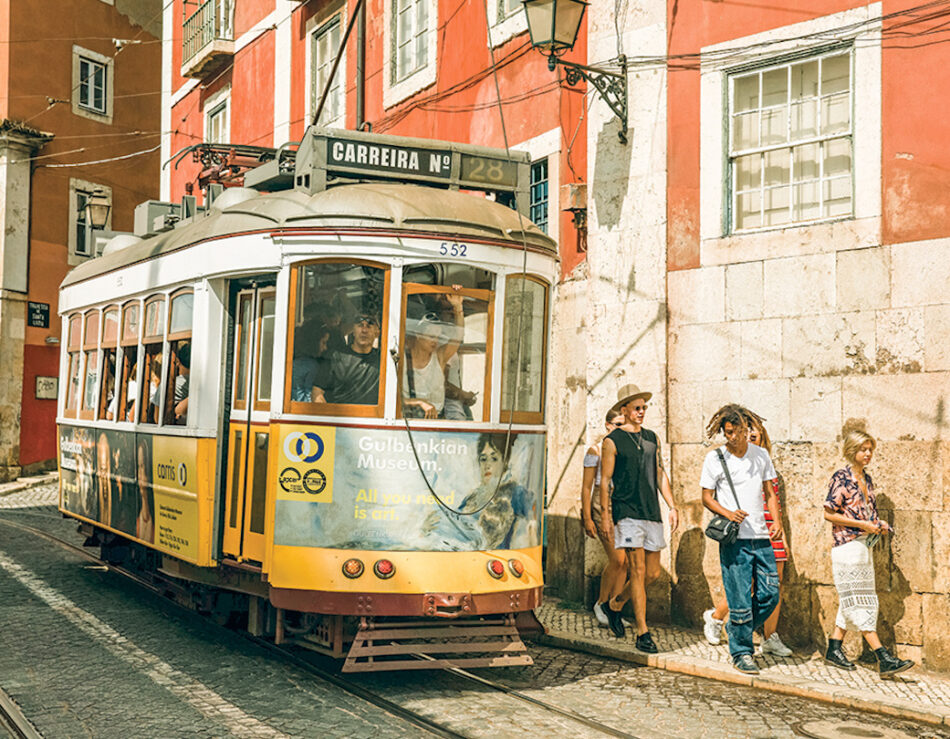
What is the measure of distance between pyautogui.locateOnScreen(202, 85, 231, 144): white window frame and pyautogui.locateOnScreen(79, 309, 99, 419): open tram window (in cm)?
1022

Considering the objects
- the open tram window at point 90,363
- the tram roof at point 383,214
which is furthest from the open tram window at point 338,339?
the open tram window at point 90,363

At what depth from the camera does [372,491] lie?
22.9ft

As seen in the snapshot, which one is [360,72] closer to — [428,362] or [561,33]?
[561,33]

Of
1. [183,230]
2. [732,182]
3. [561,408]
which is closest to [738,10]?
[732,182]

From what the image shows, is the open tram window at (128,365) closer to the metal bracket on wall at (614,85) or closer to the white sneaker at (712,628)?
the metal bracket on wall at (614,85)

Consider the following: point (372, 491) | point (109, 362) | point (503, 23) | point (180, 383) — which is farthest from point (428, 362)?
point (503, 23)

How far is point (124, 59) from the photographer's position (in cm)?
2761

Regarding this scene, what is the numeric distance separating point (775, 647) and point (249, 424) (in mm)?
4110

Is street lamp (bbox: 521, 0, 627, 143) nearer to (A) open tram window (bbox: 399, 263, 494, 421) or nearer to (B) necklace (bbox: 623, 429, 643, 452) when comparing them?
(B) necklace (bbox: 623, 429, 643, 452)

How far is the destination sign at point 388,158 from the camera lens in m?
7.77

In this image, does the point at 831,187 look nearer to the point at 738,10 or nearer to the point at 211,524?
the point at 738,10

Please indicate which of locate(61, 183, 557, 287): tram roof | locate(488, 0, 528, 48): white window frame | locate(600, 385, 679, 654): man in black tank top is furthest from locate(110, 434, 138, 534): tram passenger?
locate(488, 0, 528, 48): white window frame

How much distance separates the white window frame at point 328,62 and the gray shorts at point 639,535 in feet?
31.1

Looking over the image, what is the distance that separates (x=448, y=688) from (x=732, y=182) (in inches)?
197
